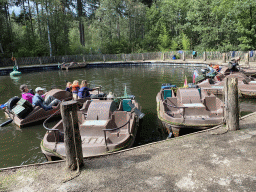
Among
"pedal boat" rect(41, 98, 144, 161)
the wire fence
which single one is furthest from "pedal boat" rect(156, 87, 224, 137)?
the wire fence

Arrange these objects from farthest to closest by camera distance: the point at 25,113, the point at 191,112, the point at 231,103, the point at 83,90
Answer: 1. the point at 83,90
2. the point at 25,113
3. the point at 191,112
4. the point at 231,103

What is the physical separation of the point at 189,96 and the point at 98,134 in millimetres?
4423

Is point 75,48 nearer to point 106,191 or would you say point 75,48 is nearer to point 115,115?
point 115,115

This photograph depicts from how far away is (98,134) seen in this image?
7.02 m

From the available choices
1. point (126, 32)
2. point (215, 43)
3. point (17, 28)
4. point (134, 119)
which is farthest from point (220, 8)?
point (17, 28)

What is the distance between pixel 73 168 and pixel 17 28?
51.0 meters

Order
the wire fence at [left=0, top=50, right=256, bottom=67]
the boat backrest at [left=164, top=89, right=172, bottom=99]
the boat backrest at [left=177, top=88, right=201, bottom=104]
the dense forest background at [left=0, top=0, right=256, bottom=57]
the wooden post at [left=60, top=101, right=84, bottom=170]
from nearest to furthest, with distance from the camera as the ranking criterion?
1. the wooden post at [left=60, top=101, right=84, bottom=170]
2. the boat backrest at [left=177, top=88, right=201, bottom=104]
3. the boat backrest at [left=164, top=89, right=172, bottom=99]
4. the dense forest background at [left=0, top=0, right=256, bottom=57]
5. the wire fence at [left=0, top=50, right=256, bottom=67]

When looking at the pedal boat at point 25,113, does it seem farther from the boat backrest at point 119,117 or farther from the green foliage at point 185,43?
the green foliage at point 185,43

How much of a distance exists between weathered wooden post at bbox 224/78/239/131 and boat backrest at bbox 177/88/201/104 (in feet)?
7.65

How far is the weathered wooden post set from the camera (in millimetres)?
6480

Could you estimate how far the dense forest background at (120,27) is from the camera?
36.1 m

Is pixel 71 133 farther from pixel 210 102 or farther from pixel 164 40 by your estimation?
pixel 164 40

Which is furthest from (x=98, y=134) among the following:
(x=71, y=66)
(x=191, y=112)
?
(x=71, y=66)

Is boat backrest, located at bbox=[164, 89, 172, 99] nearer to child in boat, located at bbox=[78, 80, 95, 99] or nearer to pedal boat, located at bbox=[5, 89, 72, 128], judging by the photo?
child in boat, located at bbox=[78, 80, 95, 99]
